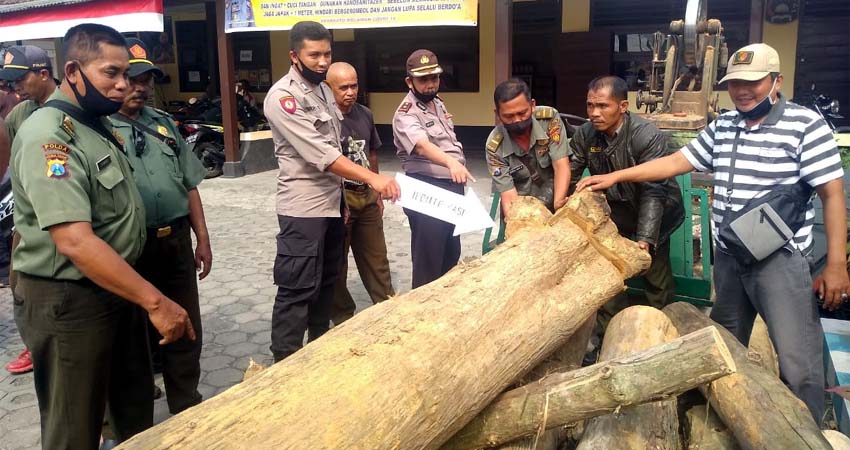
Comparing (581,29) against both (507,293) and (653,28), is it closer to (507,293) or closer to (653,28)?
(653,28)

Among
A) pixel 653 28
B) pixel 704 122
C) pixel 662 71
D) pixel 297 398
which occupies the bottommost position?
pixel 297 398

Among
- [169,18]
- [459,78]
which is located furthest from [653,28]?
[169,18]

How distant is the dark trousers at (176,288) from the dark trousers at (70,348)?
59 centimetres

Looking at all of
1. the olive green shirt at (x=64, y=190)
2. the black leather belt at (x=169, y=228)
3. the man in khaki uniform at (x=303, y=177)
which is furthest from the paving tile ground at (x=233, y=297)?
the olive green shirt at (x=64, y=190)

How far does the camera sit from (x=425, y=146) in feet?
13.1

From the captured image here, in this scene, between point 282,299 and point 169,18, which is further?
point 169,18

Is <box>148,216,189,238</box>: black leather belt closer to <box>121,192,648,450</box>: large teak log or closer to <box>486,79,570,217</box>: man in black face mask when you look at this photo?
<box>121,192,648,450</box>: large teak log

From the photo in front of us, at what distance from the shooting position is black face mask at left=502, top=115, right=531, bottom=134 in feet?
12.0

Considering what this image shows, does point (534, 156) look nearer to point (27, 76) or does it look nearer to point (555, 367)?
point (555, 367)

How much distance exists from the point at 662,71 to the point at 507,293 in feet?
13.6

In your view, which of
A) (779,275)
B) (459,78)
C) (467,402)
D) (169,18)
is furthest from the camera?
(169,18)

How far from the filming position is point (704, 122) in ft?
16.6

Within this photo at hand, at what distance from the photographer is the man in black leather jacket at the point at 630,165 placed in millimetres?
3502

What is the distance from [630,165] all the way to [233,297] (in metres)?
3.24
